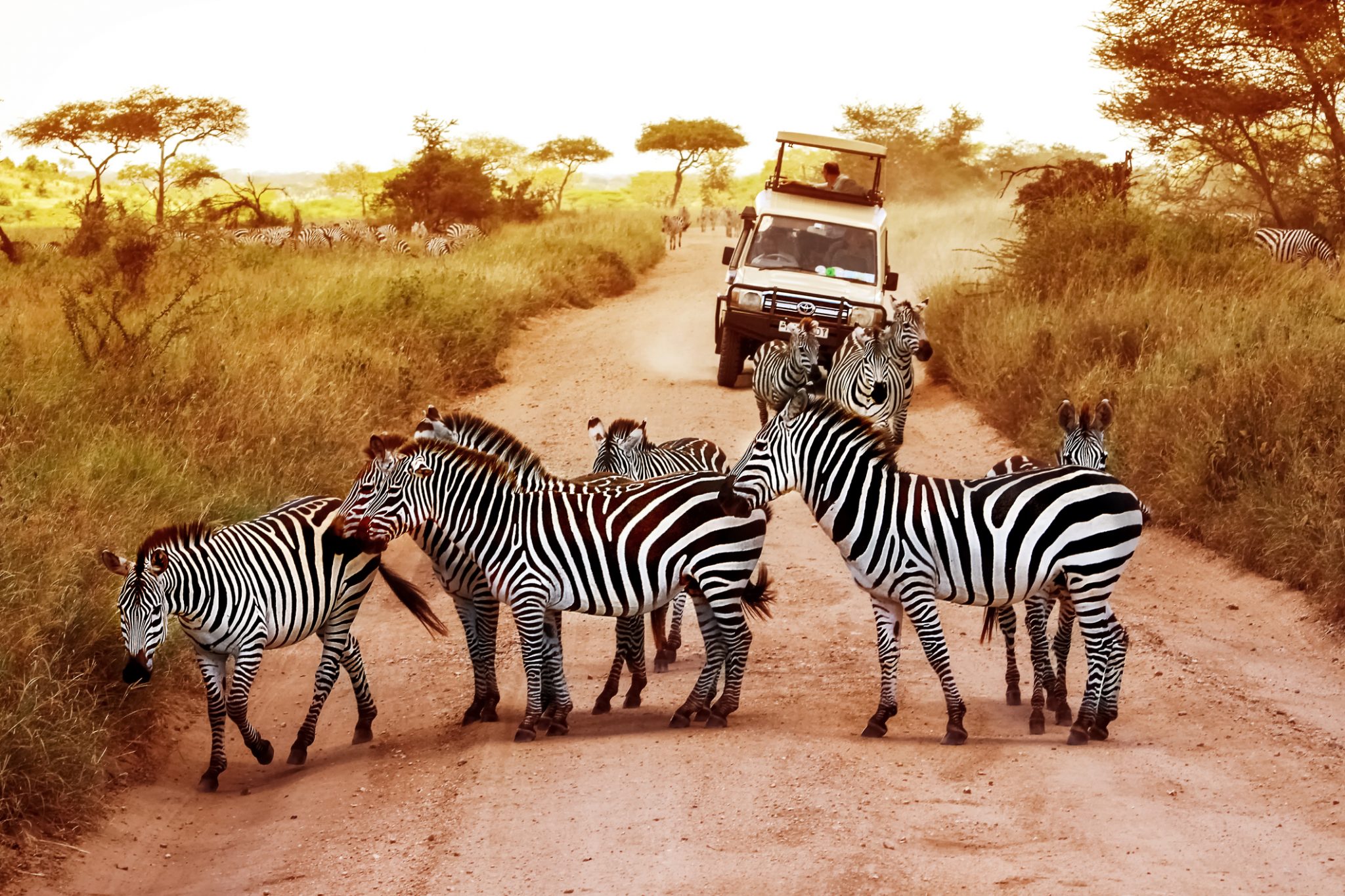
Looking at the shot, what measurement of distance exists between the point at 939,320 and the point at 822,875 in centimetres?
1256

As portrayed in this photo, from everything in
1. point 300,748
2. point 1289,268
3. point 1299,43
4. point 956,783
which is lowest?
point 300,748

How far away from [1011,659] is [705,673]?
1.52 m

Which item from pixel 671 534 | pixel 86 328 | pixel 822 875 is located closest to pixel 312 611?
pixel 671 534

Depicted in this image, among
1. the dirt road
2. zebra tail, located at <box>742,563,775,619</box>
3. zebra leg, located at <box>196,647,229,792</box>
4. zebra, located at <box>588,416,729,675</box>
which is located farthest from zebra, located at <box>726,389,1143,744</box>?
zebra leg, located at <box>196,647,229,792</box>

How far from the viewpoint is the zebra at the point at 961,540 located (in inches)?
248

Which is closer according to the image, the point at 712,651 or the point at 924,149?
the point at 712,651

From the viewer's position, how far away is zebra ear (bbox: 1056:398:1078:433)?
772cm

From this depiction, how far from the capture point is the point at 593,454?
12.2 m

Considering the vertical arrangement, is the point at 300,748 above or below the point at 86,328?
below

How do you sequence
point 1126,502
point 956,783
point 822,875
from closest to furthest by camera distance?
point 822,875 → point 956,783 → point 1126,502

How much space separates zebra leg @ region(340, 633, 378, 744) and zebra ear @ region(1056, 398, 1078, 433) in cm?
389

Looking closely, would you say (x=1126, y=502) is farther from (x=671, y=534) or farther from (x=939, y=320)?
(x=939, y=320)

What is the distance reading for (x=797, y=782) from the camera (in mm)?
5641

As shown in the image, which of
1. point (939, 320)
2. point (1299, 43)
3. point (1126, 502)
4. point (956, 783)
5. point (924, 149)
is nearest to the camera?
point (956, 783)
